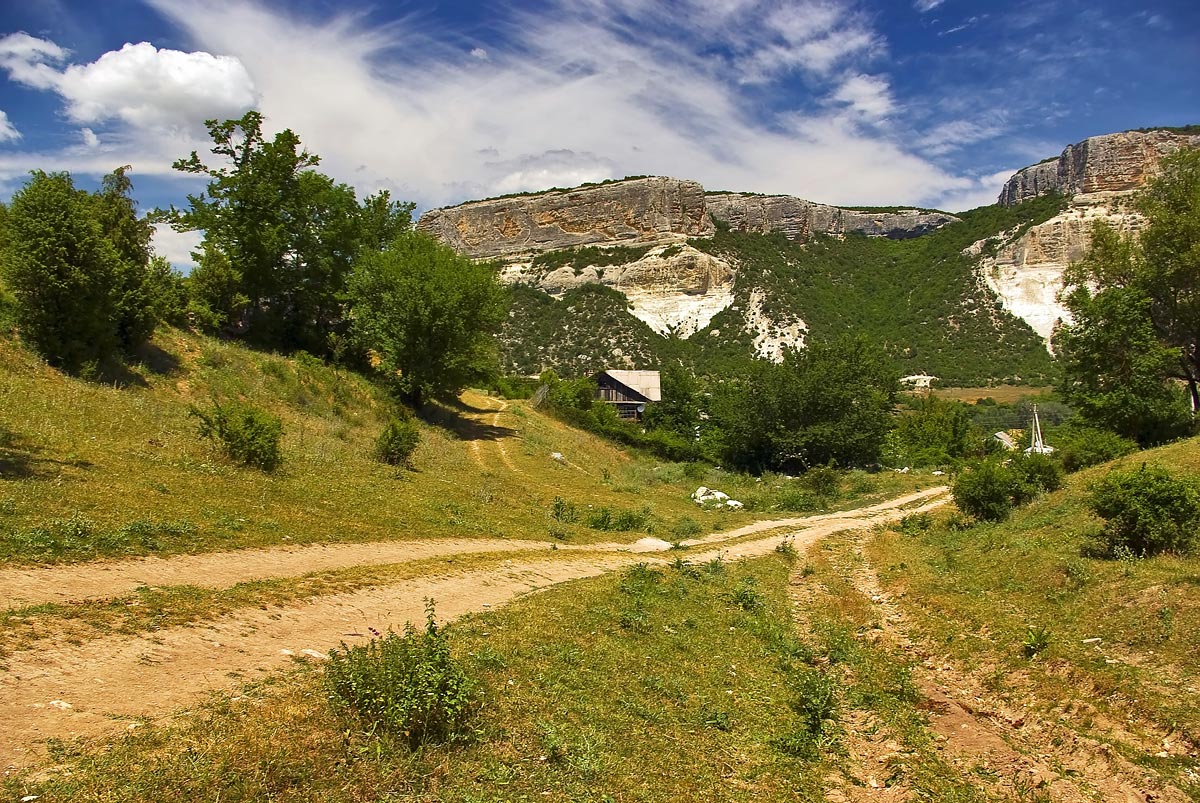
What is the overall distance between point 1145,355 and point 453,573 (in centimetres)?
2749

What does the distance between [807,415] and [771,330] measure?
53224 millimetres

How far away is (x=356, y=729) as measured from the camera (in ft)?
17.5

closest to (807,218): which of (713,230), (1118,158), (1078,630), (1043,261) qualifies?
(713,230)

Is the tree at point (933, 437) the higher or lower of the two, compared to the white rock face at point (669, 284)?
lower

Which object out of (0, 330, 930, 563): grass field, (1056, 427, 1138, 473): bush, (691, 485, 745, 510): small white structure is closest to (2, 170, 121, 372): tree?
(0, 330, 930, 563): grass field

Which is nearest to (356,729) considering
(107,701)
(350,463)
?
(107,701)

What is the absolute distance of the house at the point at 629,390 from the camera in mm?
70062

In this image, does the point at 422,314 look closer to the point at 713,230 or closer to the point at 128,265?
the point at 128,265

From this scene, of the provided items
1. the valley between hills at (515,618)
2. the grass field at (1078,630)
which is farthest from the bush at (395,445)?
the grass field at (1078,630)

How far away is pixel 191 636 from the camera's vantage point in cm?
672

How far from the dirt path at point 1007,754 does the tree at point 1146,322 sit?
22.3 metres

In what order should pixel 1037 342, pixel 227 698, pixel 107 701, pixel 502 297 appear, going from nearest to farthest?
pixel 107 701 < pixel 227 698 < pixel 502 297 < pixel 1037 342

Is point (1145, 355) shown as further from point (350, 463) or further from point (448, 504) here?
point (350, 463)

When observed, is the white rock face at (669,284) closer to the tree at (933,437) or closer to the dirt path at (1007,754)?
the tree at (933,437)
